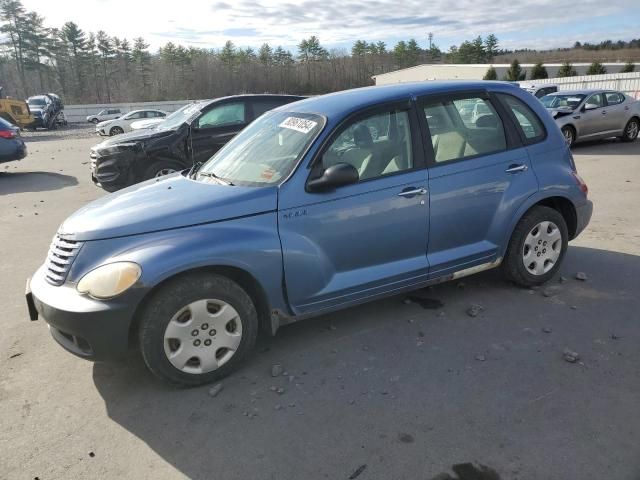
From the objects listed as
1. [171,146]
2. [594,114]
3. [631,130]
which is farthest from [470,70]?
[171,146]

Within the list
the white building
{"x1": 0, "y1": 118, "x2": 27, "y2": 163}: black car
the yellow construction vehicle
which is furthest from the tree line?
{"x1": 0, "y1": 118, "x2": 27, "y2": 163}: black car

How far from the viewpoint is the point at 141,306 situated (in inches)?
125

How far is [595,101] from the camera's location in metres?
14.2

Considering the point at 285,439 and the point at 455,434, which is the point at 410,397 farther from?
the point at 285,439

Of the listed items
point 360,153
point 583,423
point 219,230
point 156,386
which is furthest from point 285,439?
point 360,153

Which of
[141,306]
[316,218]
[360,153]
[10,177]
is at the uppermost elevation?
[360,153]

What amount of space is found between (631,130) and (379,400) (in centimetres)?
1537

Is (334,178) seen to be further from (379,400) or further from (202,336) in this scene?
(379,400)

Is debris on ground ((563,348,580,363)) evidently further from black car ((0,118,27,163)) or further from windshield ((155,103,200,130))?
black car ((0,118,27,163))

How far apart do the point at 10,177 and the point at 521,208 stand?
13764mm

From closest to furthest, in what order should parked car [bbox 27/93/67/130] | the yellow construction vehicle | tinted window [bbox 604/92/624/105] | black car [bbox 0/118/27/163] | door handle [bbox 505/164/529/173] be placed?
door handle [bbox 505/164/529/173]
black car [bbox 0/118/27/163]
tinted window [bbox 604/92/624/105]
the yellow construction vehicle
parked car [bbox 27/93/67/130]

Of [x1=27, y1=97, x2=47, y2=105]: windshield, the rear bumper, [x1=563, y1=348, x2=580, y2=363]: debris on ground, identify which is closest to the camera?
[x1=563, y1=348, x2=580, y2=363]: debris on ground

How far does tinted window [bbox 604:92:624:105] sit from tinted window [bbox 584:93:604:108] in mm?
276

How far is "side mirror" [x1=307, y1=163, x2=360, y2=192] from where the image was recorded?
351 centimetres
